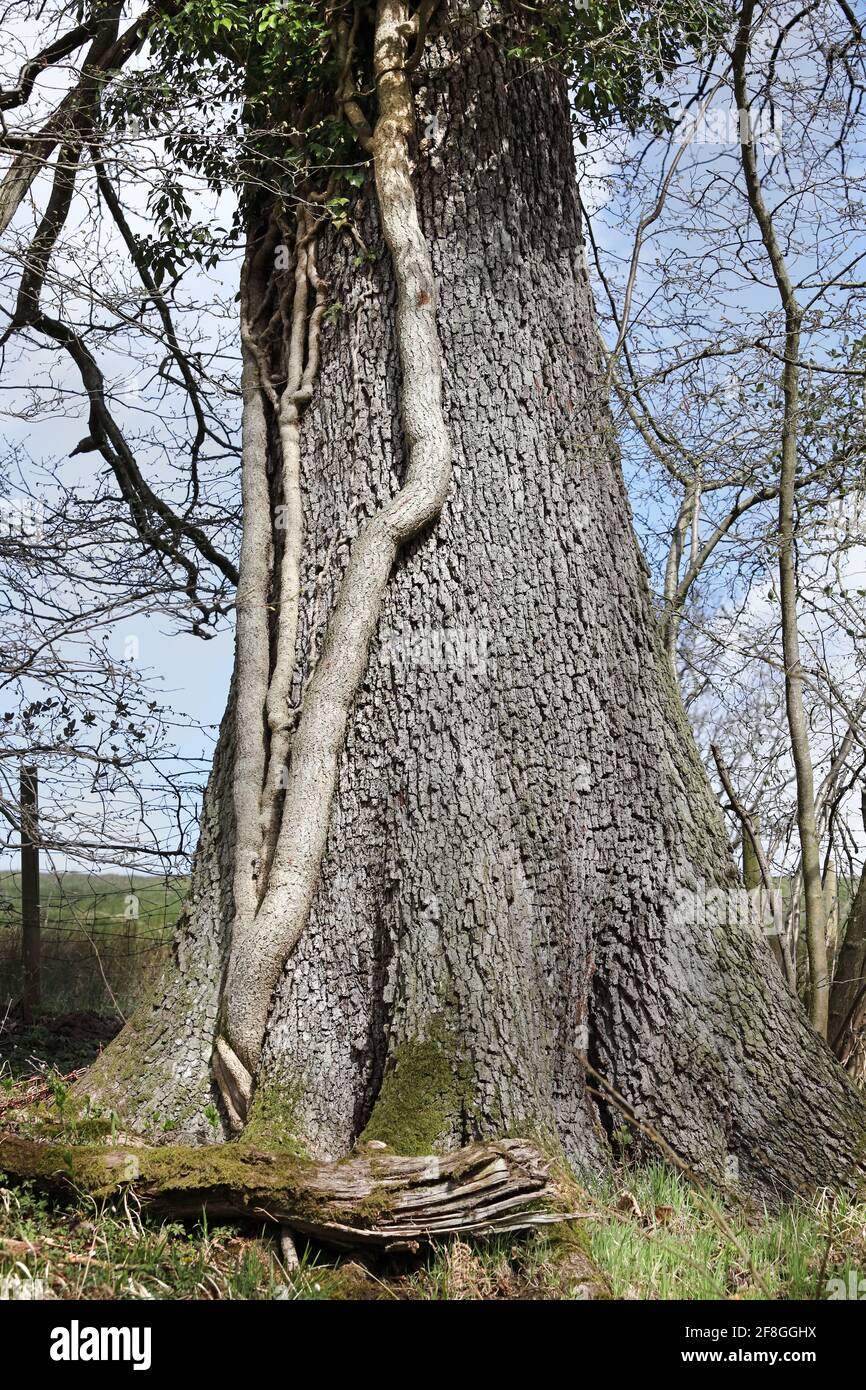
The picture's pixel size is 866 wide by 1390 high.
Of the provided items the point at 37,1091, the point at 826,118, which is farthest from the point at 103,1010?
the point at 826,118

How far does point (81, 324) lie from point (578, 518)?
8.37ft

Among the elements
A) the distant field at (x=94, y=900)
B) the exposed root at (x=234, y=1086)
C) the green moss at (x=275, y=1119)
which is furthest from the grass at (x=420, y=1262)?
the distant field at (x=94, y=900)

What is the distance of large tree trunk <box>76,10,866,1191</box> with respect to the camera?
11.8 ft

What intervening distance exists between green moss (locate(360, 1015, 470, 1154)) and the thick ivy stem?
0.57 m

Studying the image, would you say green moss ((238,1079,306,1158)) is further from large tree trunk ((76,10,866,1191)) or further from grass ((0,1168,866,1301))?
grass ((0,1168,866,1301))

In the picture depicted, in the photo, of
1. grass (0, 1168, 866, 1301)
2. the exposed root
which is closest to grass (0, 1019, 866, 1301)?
grass (0, 1168, 866, 1301)

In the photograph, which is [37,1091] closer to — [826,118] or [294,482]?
[294,482]

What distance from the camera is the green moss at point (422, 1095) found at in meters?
3.33

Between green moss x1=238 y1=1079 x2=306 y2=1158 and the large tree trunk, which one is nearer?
green moss x1=238 y1=1079 x2=306 y2=1158

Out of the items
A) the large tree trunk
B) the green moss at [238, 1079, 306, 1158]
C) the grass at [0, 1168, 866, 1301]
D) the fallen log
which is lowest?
the grass at [0, 1168, 866, 1301]

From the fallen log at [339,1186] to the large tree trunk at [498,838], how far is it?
0.76ft

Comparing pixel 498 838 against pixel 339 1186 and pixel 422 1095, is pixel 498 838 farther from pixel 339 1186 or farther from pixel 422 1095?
pixel 339 1186
